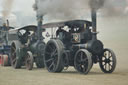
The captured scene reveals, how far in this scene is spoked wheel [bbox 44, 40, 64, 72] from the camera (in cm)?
1310

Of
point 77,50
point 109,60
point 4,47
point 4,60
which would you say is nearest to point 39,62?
point 4,60

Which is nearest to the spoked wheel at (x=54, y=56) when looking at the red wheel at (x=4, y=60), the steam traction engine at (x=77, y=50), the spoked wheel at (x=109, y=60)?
the steam traction engine at (x=77, y=50)

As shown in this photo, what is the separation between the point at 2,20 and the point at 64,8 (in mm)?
12779

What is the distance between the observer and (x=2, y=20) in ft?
85.3

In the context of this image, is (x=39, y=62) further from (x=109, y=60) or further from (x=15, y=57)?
(x=109, y=60)

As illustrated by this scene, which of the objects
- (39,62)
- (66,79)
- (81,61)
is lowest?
(66,79)

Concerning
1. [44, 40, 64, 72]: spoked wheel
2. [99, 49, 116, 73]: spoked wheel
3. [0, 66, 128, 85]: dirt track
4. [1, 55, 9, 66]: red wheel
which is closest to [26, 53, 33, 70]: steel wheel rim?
[44, 40, 64, 72]: spoked wheel

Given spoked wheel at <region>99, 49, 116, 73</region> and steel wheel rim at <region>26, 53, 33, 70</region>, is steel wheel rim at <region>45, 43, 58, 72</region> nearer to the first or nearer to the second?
steel wheel rim at <region>26, 53, 33, 70</region>

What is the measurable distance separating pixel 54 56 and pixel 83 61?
1997mm

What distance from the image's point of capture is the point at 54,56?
13.8 m

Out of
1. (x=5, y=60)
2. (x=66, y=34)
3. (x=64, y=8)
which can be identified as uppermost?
(x=64, y=8)

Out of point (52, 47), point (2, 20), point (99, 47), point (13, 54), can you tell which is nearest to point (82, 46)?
point (99, 47)

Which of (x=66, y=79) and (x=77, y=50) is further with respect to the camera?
(x=77, y=50)

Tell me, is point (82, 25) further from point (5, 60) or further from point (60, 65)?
point (5, 60)
